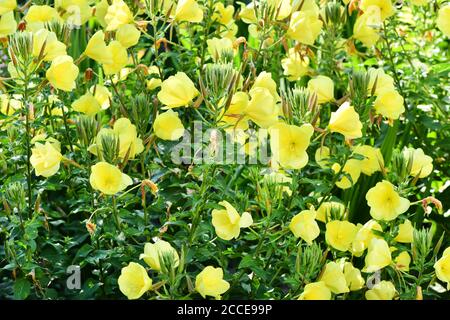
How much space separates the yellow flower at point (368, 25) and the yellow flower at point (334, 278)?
0.86m

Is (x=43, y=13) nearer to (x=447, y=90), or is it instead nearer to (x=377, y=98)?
(x=377, y=98)

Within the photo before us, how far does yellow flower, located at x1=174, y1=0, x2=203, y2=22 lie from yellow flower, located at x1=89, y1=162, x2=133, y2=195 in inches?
22.0

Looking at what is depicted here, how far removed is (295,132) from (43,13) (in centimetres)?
89

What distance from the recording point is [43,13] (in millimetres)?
2416

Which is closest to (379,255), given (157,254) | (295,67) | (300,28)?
(157,254)

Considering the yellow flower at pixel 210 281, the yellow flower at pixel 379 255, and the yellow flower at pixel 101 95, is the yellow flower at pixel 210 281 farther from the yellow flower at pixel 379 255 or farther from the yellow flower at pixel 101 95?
the yellow flower at pixel 101 95

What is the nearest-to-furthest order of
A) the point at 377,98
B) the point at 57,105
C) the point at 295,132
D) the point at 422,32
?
the point at 295,132 < the point at 377,98 < the point at 57,105 < the point at 422,32

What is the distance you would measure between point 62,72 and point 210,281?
66 cm

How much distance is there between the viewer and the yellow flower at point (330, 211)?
→ 2.24 meters

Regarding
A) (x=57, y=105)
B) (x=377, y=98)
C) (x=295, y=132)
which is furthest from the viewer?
(x=57, y=105)

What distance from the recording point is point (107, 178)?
200cm

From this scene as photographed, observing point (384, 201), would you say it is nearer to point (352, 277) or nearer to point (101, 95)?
point (352, 277)

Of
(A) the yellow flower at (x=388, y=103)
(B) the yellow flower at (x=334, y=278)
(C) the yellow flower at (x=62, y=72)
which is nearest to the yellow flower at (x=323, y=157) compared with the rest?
(A) the yellow flower at (x=388, y=103)
